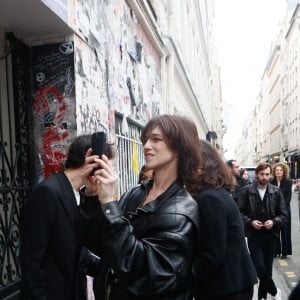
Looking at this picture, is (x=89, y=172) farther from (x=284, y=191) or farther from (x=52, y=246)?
(x=284, y=191)

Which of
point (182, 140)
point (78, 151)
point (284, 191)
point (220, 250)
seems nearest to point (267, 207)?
point (220, 250)

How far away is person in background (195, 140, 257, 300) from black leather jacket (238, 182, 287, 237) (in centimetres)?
264

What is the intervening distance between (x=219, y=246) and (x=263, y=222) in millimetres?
3061

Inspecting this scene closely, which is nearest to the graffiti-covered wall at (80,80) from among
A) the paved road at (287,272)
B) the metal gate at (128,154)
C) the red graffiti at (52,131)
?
the red graffiti at (52,131)

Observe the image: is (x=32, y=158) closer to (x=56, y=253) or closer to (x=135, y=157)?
(x=56, y=253)

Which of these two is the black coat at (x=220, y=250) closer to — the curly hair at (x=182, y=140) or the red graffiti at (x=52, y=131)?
the curly hair at (x=182, y=140)

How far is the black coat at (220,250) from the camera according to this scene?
2322mm

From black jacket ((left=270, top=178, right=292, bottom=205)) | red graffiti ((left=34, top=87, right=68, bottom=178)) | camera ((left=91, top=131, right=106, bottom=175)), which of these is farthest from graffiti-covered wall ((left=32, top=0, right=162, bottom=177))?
black jacket ((left=270, top=178, right=292, bottom=205))

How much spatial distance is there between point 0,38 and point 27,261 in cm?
249

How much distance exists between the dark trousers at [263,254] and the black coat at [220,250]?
8.39 ft

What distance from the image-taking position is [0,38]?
3.89 m

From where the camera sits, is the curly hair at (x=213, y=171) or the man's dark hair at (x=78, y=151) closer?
the man's dark hair at (x=78, y=151)

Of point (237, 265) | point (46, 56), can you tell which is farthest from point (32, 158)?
point (237, 265)

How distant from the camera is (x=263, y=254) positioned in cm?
518
